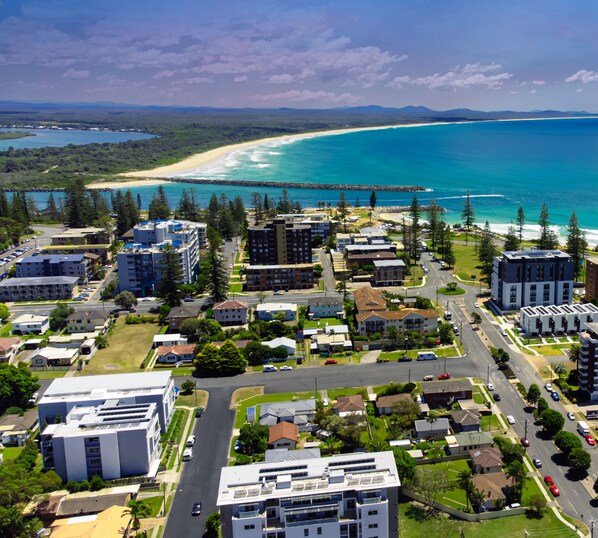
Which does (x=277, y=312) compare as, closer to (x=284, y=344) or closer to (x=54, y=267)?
(x=284, y=344)

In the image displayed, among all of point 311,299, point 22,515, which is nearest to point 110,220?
point 311,299

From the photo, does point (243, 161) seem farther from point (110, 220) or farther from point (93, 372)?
point (93, 372)

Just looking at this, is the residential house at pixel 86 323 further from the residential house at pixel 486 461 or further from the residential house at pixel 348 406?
the residential house at pixel 486 461

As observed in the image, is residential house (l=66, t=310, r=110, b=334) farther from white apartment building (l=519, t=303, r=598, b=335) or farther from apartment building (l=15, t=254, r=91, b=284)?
white apartment building (l=519, t=303, r=598, b=335)

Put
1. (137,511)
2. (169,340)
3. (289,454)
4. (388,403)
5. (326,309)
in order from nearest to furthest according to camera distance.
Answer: (137,511) → (289,454) → (388,403) → (169,340) → (326,309)

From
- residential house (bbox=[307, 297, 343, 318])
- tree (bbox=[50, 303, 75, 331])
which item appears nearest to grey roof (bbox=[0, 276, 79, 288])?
tree (bbox=[50, 303, 75, 331])

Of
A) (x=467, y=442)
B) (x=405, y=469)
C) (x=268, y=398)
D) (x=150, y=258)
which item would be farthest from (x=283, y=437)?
(x=150, y=258)

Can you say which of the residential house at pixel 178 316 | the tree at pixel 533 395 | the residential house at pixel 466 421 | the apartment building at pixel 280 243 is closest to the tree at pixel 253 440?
the residential house at pixel 466 421
